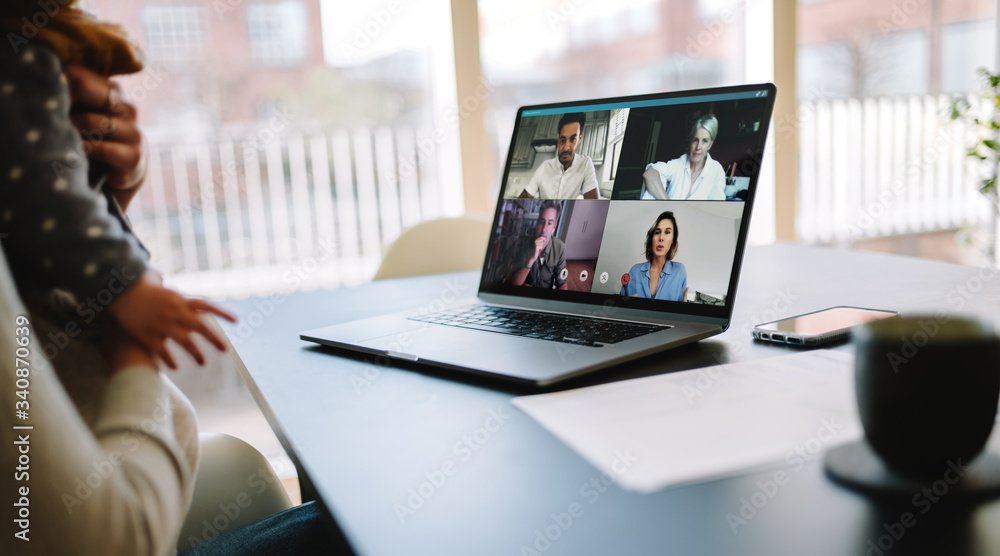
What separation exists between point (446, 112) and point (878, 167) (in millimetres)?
2908

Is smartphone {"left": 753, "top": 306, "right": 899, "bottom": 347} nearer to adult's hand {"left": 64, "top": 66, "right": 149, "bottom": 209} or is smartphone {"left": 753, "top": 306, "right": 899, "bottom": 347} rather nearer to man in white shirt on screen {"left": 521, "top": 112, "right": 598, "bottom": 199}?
Answer: man in white shirt on screen {"left": 521, "top": 112, "right": 598, "bottom": 199}

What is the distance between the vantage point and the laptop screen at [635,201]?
0.80 metres

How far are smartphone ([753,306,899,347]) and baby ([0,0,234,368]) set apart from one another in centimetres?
52

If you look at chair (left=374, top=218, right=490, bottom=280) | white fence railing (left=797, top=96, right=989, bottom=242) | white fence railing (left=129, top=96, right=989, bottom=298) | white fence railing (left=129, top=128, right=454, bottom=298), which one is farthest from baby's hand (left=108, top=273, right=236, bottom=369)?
white fence railing (left=797, top=96, right=989, bottom=242)

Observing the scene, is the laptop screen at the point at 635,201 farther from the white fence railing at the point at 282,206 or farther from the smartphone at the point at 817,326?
the white fence railing at the point at 282,206

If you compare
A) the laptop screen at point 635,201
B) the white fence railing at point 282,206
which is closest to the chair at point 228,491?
the laptop screen at point 635,201

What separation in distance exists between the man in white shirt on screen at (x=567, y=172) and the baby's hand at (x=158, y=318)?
547 mm

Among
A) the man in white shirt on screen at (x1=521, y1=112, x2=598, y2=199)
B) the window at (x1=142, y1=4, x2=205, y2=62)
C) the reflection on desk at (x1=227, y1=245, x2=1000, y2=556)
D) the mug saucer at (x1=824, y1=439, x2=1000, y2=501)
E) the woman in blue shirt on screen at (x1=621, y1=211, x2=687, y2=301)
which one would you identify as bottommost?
the reflection on desk at (x1=227, y1=245, x2=1000, y2=556)

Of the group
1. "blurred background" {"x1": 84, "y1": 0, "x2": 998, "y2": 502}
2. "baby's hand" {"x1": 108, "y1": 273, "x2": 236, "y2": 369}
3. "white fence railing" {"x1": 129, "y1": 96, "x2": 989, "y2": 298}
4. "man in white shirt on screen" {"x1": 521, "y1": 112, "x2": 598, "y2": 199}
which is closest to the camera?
"baby's hand" {"x1": 108, "y1": 273, "x2": 236, "y2": 369}

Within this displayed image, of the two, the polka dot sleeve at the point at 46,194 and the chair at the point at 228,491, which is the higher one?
the polka dot sleeve at the point at 46,194

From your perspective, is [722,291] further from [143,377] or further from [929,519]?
[143,377]

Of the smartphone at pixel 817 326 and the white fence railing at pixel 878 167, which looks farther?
the white fence railing at pixel 878 167

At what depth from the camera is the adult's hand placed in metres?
0.50

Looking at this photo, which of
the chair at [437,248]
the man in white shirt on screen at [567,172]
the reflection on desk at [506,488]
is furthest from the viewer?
the chair at [437,248]
